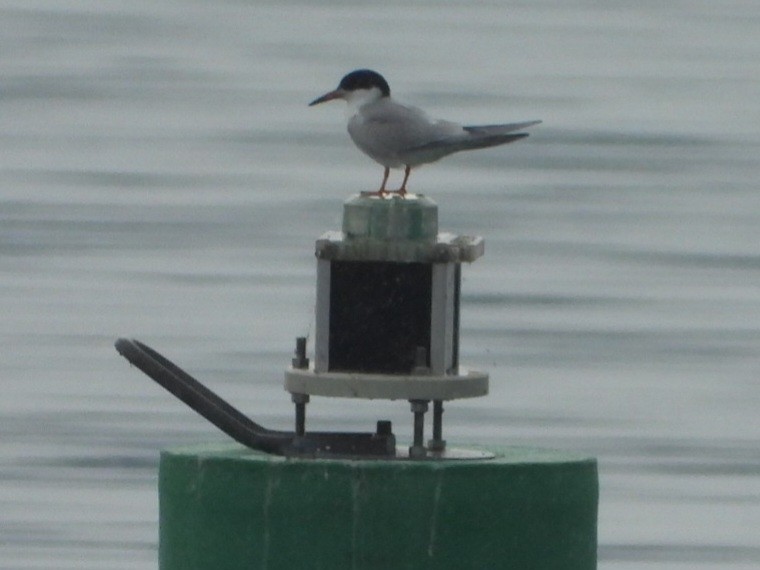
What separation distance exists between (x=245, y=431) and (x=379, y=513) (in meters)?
0.32

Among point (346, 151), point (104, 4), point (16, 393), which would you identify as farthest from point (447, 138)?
point (104, 4)

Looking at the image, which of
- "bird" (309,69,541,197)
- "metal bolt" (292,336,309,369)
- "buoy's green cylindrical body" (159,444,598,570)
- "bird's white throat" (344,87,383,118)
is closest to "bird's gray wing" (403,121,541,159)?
"bird" (309,69,541,197)

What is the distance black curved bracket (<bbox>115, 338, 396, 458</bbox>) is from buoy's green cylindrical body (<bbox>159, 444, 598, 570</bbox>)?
0.11 m

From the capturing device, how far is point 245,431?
13.0 ft

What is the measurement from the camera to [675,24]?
90.7 feet

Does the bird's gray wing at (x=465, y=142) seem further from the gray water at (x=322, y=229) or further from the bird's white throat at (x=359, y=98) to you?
the gray water at (x=322, y=229)

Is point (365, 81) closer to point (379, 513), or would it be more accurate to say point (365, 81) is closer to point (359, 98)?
point (359, 98)

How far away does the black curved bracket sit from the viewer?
3930 mm

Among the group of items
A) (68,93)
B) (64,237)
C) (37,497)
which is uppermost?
(68,93)

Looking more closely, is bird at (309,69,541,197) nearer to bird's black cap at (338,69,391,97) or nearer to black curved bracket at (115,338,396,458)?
bird's black cap at (338,69,391,97)

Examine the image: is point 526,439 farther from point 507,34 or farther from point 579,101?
point 507,34

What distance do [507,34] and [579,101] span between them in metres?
5.13

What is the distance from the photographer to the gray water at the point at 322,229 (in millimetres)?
8984

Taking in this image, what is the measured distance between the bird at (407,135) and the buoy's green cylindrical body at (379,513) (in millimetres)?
1160
